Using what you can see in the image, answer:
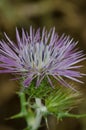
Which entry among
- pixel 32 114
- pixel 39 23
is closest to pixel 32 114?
pixel 32 114

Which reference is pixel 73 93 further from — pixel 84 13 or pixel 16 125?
pixel 84 13

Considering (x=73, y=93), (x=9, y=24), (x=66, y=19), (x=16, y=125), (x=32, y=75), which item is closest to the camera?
(x=32, y=75)

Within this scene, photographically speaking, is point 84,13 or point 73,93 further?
point 84,13

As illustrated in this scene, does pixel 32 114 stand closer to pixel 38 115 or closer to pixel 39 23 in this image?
pixel 38 115

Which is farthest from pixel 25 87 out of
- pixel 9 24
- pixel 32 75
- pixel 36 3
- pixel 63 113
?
pixel 36 3

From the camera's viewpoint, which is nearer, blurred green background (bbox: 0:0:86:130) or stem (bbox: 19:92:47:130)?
stem (bbox: 19:92:47:130)

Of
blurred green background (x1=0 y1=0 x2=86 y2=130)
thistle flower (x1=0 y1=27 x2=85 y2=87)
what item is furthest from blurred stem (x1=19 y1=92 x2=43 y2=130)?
blurred green background (x1=0 y1=0 x2=86 y2=130)

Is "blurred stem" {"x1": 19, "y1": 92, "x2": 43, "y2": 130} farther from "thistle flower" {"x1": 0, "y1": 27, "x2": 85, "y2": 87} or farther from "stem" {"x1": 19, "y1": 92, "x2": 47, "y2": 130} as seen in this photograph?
"thistle flower" {"x1": 0, "y1": 27, "x2": 85, "y2": 87}
